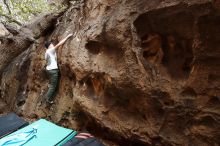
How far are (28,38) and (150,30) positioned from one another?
16.0 feet

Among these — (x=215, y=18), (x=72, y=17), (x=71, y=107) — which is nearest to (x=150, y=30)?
(x=215, y=18)

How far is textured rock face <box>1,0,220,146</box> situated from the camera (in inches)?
151

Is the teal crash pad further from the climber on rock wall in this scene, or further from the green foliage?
the green foliage

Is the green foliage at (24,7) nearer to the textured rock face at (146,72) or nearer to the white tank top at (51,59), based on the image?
the white tank top at (51,59)

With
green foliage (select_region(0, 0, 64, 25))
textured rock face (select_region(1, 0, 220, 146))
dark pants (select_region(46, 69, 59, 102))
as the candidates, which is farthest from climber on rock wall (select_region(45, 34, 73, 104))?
green foliage (select_region(0, 0, 64, 25))

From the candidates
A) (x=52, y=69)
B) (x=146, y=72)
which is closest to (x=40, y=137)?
(x=146, y=72)

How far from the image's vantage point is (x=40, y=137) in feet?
14.8

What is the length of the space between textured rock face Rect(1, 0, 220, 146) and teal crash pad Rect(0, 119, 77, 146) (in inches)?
32.9

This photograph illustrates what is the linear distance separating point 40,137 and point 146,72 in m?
1.74

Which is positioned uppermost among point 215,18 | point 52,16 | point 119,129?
point 52,16

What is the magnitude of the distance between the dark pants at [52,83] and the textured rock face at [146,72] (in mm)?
483

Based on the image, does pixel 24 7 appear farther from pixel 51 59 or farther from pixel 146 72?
pixel 146 72

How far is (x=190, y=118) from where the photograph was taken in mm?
4059

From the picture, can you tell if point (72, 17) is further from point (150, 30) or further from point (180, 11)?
point (180, 11)
